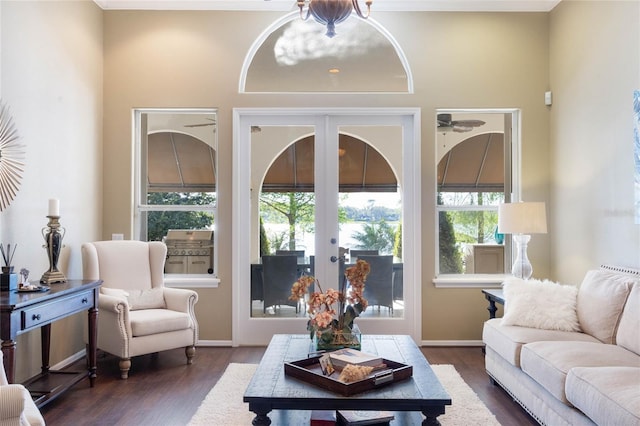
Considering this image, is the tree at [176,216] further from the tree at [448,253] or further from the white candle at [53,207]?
the tree at [448,253]

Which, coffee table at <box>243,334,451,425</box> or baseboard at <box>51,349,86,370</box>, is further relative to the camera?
baseboard at <box>51,349,86,370</box>

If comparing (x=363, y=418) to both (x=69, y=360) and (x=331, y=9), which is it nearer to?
(x=331, y=9)

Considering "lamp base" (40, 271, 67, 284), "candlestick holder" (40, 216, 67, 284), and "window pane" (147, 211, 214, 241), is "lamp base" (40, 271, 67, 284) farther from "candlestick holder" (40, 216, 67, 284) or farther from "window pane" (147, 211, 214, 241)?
"window pane" (147, 211, 214, 241)

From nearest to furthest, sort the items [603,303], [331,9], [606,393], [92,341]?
[606,393] → [331,9] → [603,303] → [92,341]

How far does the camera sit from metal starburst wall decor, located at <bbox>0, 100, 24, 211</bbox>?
323cm

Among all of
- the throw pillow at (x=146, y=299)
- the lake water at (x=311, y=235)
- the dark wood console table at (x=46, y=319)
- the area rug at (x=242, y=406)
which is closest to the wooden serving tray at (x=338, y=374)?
the area rug at (x=242, y=406)

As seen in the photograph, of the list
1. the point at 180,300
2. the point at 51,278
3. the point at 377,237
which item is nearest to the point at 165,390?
the point at 180,300

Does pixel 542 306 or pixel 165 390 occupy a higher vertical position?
pixel 542 306

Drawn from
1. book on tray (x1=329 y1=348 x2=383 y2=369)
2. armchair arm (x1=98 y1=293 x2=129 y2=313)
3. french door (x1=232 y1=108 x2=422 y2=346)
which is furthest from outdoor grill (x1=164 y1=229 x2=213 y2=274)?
book on tray (x1=329 y1=348 x2=383 y2=369)

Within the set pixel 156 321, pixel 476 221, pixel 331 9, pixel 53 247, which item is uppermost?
pixel 331 9

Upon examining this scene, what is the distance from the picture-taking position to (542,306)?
3270mm

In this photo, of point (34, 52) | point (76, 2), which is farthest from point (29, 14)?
point (76, 2)

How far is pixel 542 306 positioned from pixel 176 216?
344 centimetres

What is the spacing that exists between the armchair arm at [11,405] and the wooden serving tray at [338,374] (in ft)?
3.84
